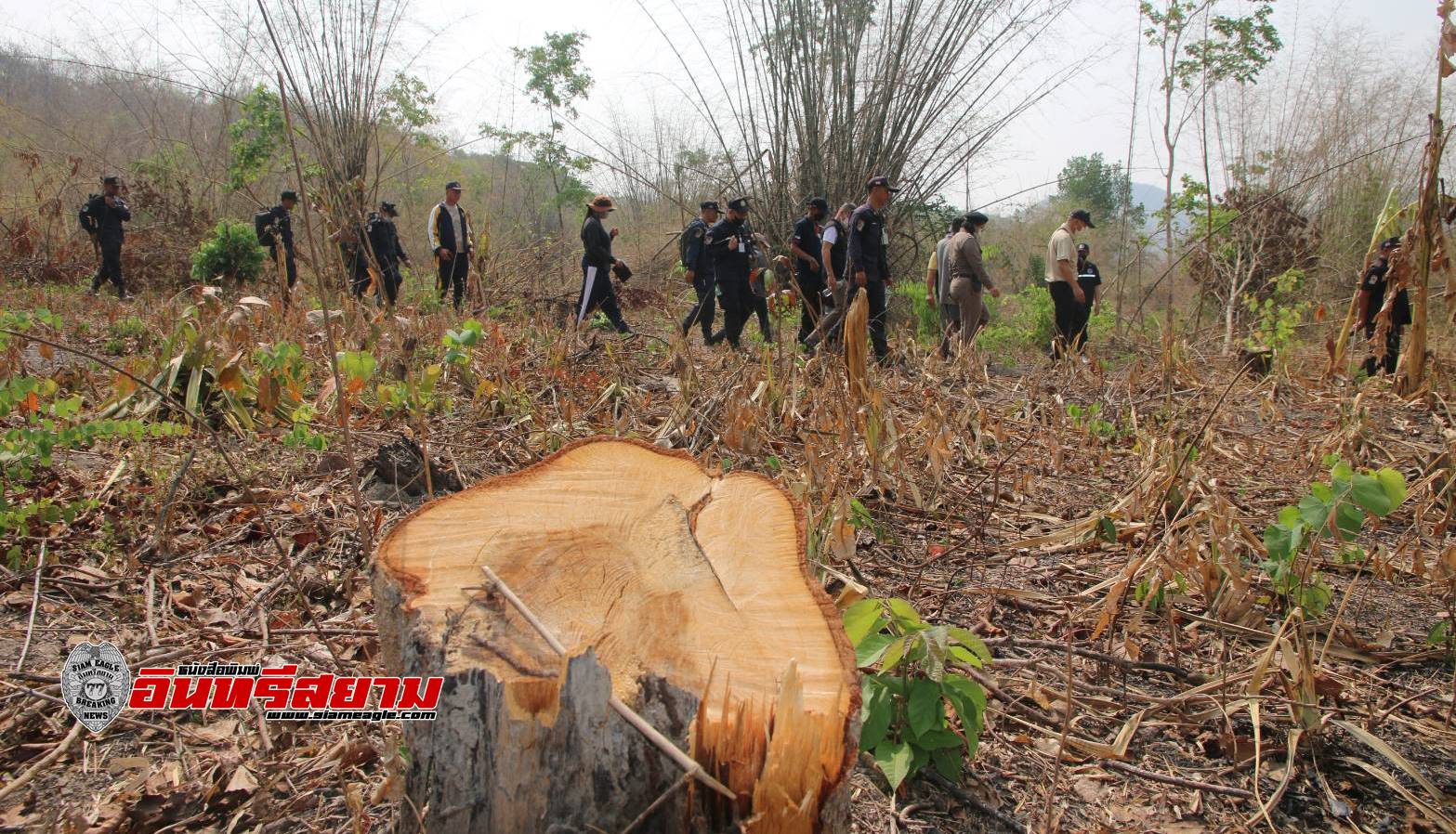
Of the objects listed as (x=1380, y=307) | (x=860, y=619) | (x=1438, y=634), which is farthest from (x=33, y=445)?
(x=1380, y=307)

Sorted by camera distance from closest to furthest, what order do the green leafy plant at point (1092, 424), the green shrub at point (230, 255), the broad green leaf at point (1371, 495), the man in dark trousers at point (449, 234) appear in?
the broad green leaf at point (1371, 495) < the green leafy plant at point (1092, 424) < the man in dark trousers at point (449, 234) < the green shrub at point (230, 255)

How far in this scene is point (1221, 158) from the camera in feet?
24.6

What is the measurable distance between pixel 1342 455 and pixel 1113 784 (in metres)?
2.12

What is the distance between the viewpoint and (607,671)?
88cm

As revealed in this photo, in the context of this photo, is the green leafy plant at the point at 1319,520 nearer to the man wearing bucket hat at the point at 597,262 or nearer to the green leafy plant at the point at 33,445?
the green leafy plant at the point at 33,445

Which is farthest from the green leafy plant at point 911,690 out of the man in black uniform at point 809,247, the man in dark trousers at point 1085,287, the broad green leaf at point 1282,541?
the man in dark trousers at point 1085,287

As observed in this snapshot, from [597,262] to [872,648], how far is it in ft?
16.0

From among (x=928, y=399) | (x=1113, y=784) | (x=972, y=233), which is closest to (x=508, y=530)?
(x=1113, y=784)

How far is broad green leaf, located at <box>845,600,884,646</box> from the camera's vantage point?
126cm

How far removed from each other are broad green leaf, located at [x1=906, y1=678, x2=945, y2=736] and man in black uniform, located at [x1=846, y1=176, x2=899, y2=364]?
3.54 meters

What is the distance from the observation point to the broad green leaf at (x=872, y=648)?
1.27 m

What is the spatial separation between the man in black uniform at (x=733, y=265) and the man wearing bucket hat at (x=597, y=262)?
2.24ft

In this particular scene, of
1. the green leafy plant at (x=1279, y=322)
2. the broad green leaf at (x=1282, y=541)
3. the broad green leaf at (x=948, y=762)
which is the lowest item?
the broad green leaf at (x=948, y=762)

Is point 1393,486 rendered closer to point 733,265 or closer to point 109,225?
point 733,265
